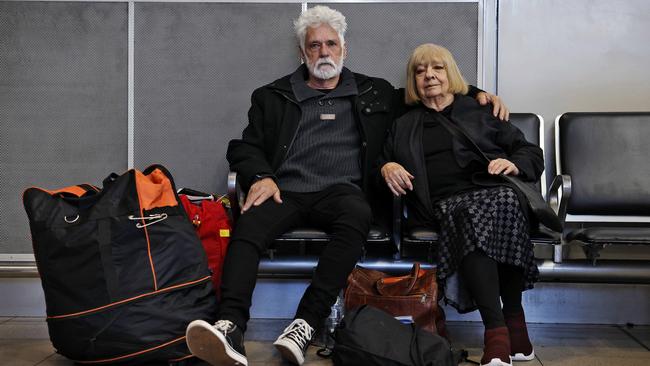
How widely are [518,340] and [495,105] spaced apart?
1050 millimetres

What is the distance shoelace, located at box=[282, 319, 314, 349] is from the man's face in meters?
1.20

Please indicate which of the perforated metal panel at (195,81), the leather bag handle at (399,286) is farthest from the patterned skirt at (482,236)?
the perforated metal panel at (195,81)

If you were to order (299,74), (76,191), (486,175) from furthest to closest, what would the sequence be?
(299,74)
(486,175)
(76,191)

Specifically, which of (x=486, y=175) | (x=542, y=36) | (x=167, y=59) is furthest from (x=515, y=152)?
(x=167, y=59)

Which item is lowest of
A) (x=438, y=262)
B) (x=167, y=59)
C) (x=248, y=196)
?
(x=438, y=262)

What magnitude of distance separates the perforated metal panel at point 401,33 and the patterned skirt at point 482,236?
3.53 ft

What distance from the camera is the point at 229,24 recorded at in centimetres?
356

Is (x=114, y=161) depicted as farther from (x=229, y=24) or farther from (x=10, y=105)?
(x=229, y=24)

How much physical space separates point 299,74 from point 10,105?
157cm

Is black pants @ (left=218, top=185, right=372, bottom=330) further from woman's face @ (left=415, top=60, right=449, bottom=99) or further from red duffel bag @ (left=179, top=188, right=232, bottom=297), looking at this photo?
woman's face @ (left=415, top=60, right=449, bottom=99)

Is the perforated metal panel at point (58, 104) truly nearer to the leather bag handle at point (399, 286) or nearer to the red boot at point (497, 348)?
the leather bag handle at point (399, 286)

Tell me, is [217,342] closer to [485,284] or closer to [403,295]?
[403,295]

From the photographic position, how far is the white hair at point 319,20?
319 cm

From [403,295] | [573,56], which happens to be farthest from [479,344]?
[573,56]
